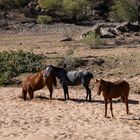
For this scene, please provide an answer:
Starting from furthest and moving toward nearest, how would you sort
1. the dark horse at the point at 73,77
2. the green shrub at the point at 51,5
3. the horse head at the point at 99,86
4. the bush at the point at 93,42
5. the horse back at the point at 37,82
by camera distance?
the green shrub at the point at 51,5 < the bush at the point at 93,42 < the horse back at the point at 37,82 < the dark horse at the point at 73,77 < the horse head at the point at 99,86

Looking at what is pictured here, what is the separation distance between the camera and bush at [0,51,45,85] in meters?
23.0

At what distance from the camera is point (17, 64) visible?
24.0 m

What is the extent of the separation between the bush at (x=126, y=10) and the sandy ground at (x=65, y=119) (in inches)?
1125

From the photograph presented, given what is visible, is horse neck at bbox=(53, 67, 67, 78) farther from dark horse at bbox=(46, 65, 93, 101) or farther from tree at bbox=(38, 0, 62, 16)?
tree at bbox=(38, 0, 62, 16)

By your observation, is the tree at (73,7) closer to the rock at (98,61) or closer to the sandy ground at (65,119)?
the rock at (98,61)

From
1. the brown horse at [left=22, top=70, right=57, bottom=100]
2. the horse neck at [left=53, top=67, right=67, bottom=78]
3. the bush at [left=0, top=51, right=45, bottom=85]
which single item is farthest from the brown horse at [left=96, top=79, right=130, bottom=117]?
the bush at [left=0, top=51, right=45, bottom=85]

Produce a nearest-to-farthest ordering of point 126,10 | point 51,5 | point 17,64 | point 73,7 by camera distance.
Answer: point 17,64 < point 126,10 < point 73,7 < point 51,5

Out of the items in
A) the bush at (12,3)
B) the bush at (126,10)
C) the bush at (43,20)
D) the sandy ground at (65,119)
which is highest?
the bush at (12,3)

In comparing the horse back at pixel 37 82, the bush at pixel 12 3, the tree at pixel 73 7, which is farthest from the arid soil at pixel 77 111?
the bush at pixel 12 3

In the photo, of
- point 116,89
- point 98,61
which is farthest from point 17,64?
point 116,89

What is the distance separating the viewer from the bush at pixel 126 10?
46.6 m

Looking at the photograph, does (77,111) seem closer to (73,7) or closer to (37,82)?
(37,82)

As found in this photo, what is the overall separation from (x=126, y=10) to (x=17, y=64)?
→ 24.6 m

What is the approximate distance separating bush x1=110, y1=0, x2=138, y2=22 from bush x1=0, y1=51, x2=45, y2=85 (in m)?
22.8
